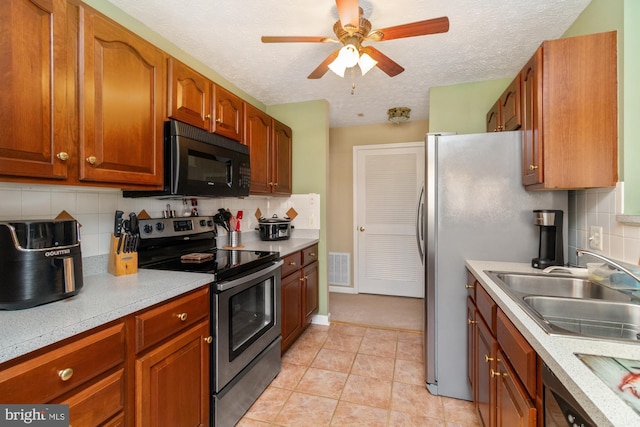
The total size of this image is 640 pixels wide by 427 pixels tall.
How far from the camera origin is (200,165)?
177 cm

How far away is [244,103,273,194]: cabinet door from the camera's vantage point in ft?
7.66

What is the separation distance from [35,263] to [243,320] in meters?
1.02

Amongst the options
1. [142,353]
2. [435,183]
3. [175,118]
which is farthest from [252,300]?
[435,183]

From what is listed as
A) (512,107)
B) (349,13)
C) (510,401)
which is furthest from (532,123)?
(510,401)

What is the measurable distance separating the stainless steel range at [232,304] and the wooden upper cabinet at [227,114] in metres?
0.67

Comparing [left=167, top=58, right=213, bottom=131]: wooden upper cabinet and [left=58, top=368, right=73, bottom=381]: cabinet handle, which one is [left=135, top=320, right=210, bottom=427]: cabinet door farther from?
[left=167, top=58, right=213, bottom=131]: wooden upper cabinet

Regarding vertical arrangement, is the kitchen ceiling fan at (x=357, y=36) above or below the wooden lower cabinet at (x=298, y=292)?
Answer: above

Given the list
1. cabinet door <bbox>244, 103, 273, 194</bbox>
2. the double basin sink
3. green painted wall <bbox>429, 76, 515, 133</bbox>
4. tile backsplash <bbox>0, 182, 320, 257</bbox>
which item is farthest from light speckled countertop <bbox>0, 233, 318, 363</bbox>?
green painted wall <bbox>429, 76, 515, 133</bbox>

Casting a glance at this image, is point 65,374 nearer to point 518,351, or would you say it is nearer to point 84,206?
point 84,206

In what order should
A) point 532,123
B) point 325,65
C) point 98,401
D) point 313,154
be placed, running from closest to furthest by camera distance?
point 98,401
point 532,123
point 325,65
point 313,154

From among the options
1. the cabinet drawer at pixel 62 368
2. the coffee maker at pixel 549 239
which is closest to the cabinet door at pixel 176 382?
the cabinet drawer at pixel 62 368

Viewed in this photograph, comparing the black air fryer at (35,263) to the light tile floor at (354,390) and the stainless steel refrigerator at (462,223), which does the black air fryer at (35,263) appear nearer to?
the light tile floor at (354,390)

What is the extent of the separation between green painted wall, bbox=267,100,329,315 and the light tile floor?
638 millimetres

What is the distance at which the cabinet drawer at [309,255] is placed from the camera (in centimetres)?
265
